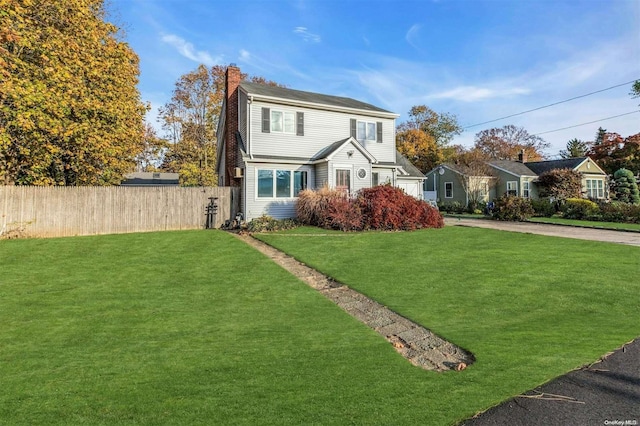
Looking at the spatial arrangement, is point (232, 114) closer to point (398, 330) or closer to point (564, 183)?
point (398, 330)

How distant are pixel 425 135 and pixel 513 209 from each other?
24265 mm

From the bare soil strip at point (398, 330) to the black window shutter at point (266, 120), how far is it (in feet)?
36.6

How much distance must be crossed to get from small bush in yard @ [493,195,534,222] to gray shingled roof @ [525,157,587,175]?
14721 mm

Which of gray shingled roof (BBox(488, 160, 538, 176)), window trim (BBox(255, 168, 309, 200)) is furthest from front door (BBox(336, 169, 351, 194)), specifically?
gray shingled roof (BBox(488, 160, 538, 176))

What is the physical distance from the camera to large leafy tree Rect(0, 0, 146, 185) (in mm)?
11367

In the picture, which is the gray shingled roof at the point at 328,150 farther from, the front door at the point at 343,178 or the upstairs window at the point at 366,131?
the upstairs window at the point at 366,131

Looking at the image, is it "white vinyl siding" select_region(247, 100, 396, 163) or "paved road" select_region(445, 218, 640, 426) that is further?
"white vinyl siding" select_region(247, 100, 396, 163)

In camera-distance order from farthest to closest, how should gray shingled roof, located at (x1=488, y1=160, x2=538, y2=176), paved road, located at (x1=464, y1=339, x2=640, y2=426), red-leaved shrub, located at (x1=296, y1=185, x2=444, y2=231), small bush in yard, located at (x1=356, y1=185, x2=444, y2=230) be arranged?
gray shingled roof, located at (x1=488, y1=160, x2=538, y2=176) → small bush in yard, located at (x1=356, y1=185, x2=444, y2=230) → red-leaved shrub, located at (x1=296, y1=185, x2=444, y2=231) → paved road, located at (x1=464, y1=339, x2=640, y2=426)

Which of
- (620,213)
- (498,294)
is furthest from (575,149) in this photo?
(498,294)

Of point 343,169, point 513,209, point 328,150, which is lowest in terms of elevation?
point 513,209

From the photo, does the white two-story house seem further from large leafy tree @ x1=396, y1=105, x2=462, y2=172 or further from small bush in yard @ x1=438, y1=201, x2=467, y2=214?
large leafy tree @ x1=396, y1=105, x2=462, y2=172

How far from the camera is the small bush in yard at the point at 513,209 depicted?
22469mm

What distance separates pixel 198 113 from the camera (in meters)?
36.1

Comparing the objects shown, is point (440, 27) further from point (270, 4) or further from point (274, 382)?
point (274, 382)
